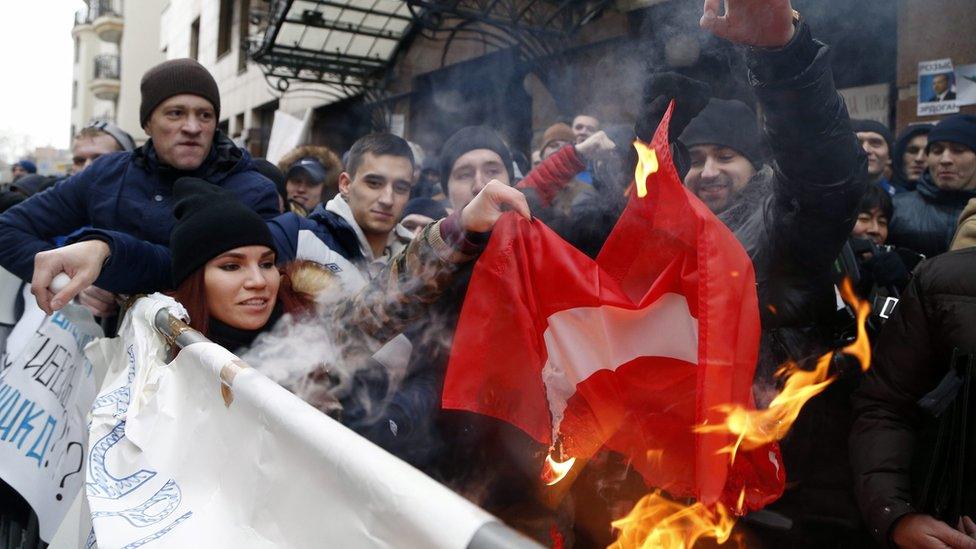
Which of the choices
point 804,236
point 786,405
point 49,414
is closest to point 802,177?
point 804,236

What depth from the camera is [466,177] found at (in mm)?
3148

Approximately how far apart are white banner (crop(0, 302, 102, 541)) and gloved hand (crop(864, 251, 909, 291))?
8.64ft

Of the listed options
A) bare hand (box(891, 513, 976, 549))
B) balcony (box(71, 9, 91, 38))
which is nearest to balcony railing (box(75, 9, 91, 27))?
balcony (box(71, 9, 91, 38))

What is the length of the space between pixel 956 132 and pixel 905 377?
6.20 ft

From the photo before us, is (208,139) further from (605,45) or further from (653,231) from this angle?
(605,45)

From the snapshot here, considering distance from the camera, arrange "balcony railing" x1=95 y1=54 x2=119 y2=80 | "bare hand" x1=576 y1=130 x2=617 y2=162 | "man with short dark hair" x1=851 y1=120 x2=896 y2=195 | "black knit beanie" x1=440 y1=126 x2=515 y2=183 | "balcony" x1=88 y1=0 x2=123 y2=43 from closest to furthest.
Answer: "bare hand" x1=576 y1=130 x2=617 y2=162, "black knit beanie" x1=440 y1=126 x2=515 y2=183, "man with short dark hair" x1=851 y1=120 x2=896 y2=195, "balcony" x1=88 y1=0 x2=123 y2=43, "balcony railing" x1=95 y1=54 x2=119 y2=80

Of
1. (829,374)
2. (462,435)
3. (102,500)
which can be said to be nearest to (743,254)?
(829,374)

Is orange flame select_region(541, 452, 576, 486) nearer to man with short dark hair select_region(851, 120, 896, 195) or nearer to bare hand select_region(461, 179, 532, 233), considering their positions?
bare hand select_region(461, 179, 532, 233)

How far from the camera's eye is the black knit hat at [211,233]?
2184mm

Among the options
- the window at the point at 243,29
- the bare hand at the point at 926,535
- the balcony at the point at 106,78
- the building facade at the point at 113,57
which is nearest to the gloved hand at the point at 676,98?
the bare hand at the point at 926,535

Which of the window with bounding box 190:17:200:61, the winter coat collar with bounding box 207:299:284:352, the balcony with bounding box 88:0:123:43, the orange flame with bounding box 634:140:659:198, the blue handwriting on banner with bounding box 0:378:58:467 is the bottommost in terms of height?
the balcony with bounding box 88:0:123:43

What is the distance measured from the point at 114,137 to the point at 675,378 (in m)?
3.95

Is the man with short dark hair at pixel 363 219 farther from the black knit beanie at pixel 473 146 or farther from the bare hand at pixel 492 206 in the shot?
the bare hand at pixel 492 206

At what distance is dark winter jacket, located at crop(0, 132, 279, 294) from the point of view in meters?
2.61
